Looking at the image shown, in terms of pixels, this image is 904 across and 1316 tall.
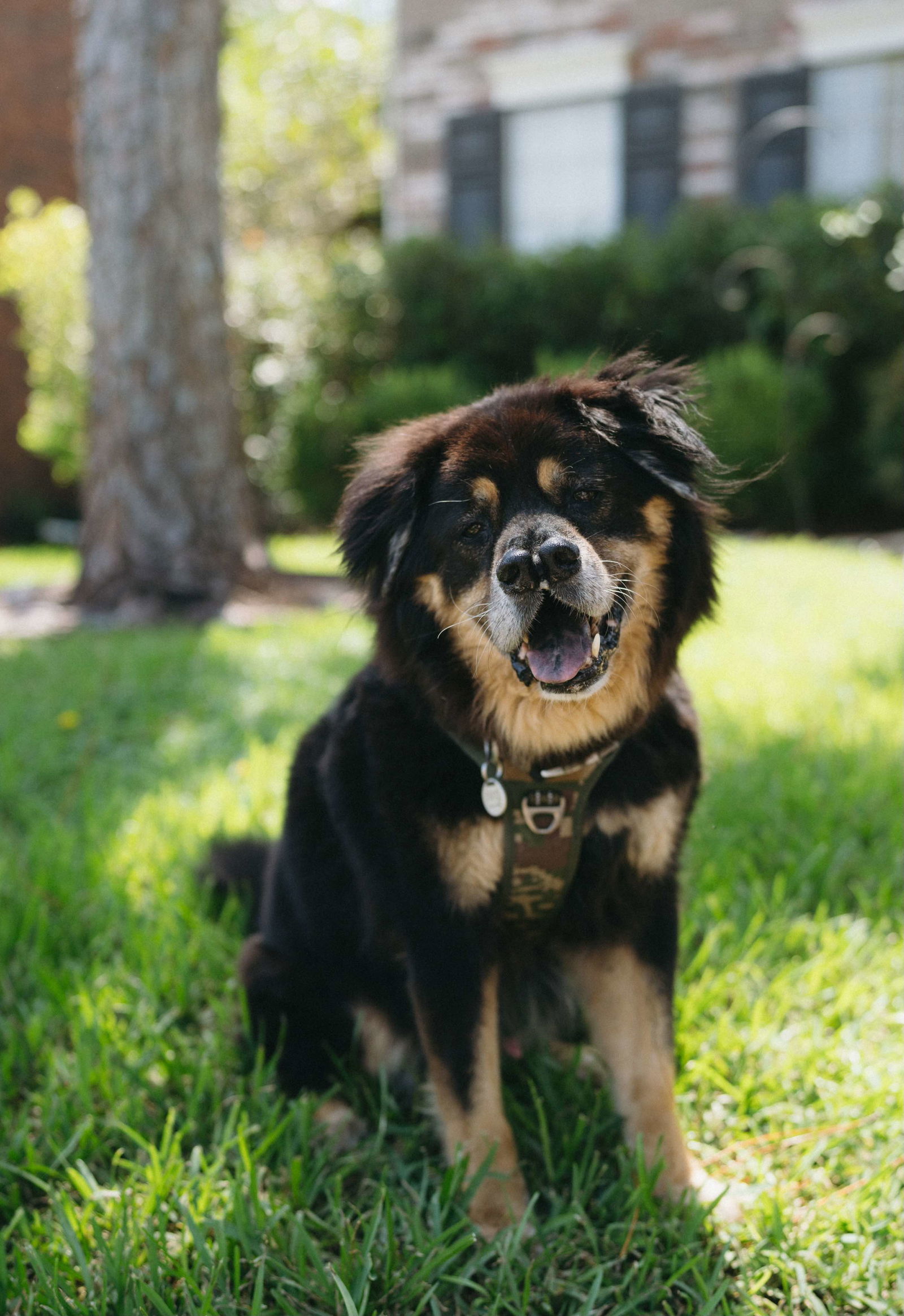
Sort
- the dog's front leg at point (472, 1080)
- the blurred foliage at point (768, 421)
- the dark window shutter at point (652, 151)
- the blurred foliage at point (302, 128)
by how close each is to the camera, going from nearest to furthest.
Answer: the dog's front leg at point (472, 1080), the blurred foliage at point (768, 421), the dark window shutter at point (652, 151), the blurred foliage at point (302, 128)

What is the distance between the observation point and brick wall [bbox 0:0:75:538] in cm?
1444

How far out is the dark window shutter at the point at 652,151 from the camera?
12.6 meters

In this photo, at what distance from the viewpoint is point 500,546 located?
6.48ft

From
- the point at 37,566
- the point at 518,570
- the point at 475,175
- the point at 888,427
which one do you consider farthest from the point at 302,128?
the point at 518,570

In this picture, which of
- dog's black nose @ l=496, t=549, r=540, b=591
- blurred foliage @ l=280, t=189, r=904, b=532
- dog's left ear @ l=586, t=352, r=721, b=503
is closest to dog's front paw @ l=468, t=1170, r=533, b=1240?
dog's black nose @ l=496, t=549, r=540, b=591

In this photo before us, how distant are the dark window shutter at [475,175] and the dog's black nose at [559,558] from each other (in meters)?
12.5

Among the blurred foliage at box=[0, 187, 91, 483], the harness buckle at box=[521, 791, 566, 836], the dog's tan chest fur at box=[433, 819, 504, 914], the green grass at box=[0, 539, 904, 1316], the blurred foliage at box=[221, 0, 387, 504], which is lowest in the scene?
the green grass at box=[0, 539, 904, 1316]

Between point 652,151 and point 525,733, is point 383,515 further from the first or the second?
point 652,151

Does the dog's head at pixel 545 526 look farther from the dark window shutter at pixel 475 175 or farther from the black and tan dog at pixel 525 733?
the dark window shutter at pixel 475 175

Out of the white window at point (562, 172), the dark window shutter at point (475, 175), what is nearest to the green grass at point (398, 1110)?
the white window at point (562, 172)

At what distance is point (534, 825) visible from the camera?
1999 millimetres

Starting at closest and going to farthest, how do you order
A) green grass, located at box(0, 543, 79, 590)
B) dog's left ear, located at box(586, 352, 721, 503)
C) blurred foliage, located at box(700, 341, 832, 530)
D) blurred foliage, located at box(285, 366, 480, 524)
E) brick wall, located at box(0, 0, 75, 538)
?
1. dog's left ear, located at box(586, 352, 721, 503)
2. green grass, located at box(0, 543, 79, 590)
3. blurred foliage, located at box(700, 341, 832, 530)
4. blurred foliage, located at box(285, 366, 480, 524)
5. brick wall, located at box(0, 0, 75, 538)

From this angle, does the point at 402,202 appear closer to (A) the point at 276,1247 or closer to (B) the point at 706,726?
(B) the point at 706,726

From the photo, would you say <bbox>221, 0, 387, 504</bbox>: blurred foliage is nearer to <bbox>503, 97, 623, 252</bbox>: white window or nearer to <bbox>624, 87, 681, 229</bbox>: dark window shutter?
<bbox>503, 97, 623, 252</bbox>: white window
